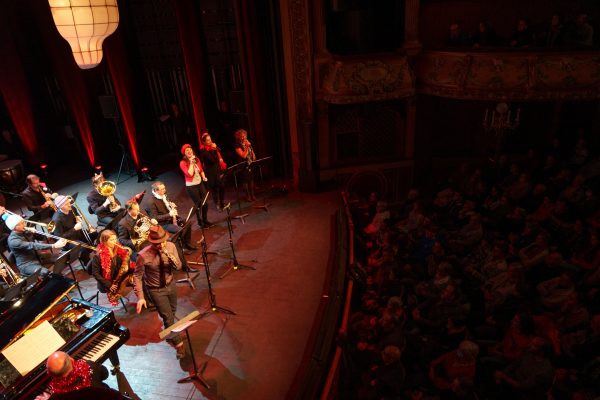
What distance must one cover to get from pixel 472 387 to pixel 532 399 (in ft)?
1.84

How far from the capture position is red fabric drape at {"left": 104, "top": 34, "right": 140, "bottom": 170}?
905 cm

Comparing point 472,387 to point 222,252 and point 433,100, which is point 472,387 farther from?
point 433,100

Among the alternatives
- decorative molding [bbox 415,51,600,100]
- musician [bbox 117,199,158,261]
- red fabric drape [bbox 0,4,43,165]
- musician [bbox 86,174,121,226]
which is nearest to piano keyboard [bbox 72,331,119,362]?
musician [bbox 117,199,158,261]

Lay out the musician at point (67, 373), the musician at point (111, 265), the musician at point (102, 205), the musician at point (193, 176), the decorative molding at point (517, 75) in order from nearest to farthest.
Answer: the musician at point (67, 373) → the musician at point (111, 265) → the musician at point (102, 205) → the musician at point (193, 176) → the decorative molding at point (517, 75)

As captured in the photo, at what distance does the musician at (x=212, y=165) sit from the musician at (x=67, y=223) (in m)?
2.11

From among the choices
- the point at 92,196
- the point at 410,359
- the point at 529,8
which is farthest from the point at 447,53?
the point at 92,196

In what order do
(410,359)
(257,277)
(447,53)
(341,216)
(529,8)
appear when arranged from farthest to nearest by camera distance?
(529,8) → (447,53) → (341,216) → (257,277) → (410,359)

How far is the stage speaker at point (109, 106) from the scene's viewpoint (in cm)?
966

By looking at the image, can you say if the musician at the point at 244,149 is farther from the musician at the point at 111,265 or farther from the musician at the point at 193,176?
the musician at the point at 111,265

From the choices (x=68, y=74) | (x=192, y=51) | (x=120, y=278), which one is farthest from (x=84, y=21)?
(x=68, y=74)

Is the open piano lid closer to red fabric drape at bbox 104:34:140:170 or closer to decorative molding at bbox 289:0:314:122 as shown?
decorative molding at bbox 289:0:314:122

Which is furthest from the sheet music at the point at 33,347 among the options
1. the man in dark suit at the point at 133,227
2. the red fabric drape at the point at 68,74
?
the red fabric drape at the point at 68,74

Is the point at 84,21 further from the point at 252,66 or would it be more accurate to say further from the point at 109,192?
the point at 252,66

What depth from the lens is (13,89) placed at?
9648 mm
